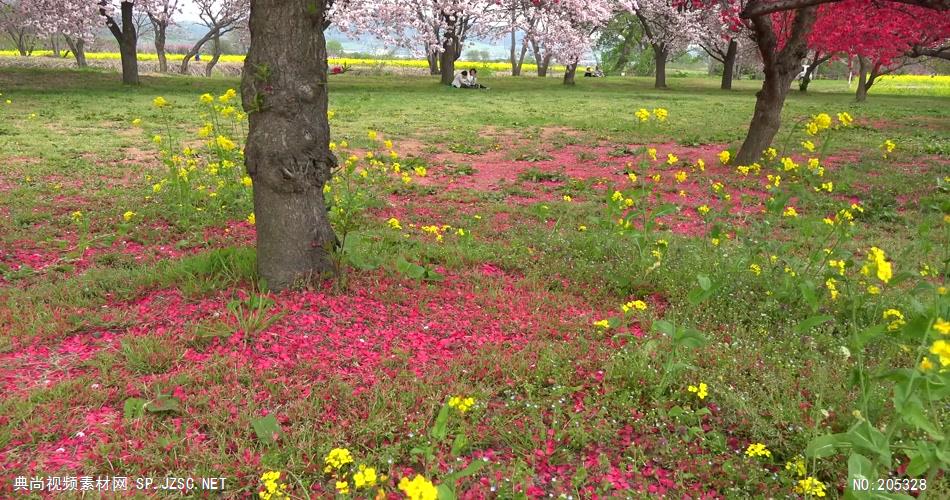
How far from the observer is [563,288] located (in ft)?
11.9

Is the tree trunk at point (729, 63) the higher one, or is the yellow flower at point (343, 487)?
the tree trunk at point (729, 63)

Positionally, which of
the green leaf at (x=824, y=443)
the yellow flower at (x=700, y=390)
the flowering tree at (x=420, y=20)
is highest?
the flowering tree at (x=420, y=20)

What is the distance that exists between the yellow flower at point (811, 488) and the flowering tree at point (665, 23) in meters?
25.7

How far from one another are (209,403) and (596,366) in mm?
1690

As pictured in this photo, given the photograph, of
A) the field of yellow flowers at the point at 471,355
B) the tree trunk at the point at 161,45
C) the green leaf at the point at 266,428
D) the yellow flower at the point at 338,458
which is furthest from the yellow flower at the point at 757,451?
the tree trunk at the point at 161,45

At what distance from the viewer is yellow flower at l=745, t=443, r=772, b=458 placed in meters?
2.02

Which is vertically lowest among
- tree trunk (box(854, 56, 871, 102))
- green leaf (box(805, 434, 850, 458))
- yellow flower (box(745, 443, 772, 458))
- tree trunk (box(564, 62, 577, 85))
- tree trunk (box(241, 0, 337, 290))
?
yellow flower (box(745, 443, 772, 458))

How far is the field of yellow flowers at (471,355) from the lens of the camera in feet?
6.27

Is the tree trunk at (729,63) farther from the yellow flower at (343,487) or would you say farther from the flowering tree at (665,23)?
the yellow flower at (343,487)

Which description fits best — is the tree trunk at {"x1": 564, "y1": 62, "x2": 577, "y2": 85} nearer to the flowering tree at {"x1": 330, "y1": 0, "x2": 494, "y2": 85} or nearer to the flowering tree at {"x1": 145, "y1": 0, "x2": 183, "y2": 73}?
the flowering tree at {"x1": 330, "y1": 0, "x2": 494, "y2": 85}

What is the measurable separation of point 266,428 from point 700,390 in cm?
175

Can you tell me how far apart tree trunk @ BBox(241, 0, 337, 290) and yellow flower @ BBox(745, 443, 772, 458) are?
2.32 meters

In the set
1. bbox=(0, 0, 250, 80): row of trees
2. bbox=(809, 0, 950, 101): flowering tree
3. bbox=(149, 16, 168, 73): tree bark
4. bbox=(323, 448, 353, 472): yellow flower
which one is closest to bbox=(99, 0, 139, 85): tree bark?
bbox=(0, 0, 250, 80): row of trees

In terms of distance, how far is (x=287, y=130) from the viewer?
2939 millimetres
